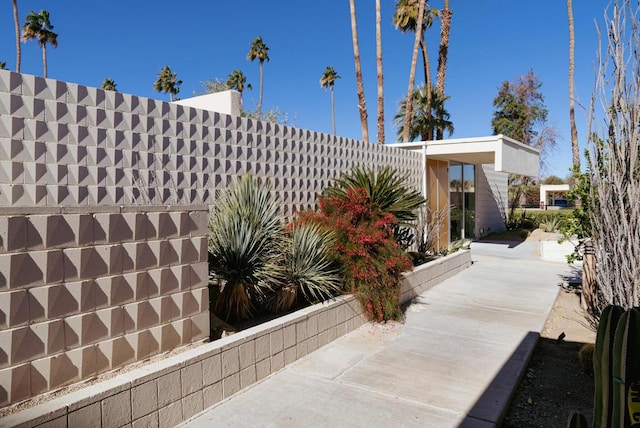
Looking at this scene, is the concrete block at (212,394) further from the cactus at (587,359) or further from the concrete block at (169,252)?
the cactus at (587,359)

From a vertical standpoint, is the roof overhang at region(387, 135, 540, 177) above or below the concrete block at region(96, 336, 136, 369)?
above

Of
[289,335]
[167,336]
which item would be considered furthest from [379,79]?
[167,336]

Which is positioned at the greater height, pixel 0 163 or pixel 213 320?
pixel 0 163

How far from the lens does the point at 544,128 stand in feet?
119

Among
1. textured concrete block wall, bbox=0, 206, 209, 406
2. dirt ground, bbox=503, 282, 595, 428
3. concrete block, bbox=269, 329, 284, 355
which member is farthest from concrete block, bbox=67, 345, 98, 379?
dirt ground, bbox=503, 282, 595, 428

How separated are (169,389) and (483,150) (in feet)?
36.2

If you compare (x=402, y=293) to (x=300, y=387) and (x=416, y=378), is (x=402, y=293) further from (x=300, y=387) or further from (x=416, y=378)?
(x=300, y=387)

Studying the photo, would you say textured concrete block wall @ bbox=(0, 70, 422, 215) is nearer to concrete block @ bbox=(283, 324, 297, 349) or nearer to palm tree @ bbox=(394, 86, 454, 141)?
concrete block @ bbox=(283, 324, 297, 349)

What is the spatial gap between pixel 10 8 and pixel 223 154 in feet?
94.2

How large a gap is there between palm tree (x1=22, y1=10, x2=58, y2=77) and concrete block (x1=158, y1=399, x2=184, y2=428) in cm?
3314

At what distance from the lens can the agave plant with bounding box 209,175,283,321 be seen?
4902mm

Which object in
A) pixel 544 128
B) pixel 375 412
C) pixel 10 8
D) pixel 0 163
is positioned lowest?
pixel 375 412

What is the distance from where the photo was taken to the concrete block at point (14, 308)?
275cm

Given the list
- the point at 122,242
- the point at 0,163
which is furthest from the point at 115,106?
the point at 122,242
